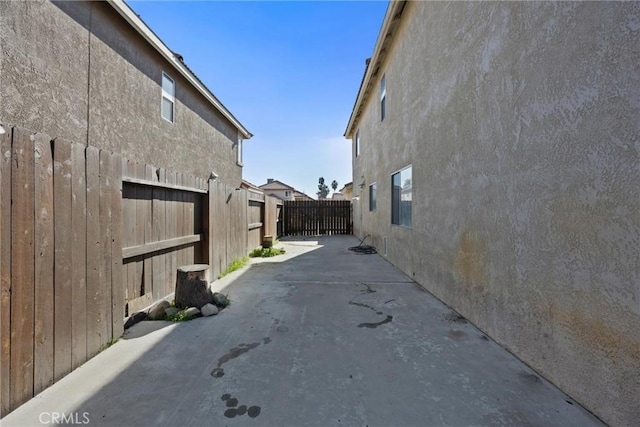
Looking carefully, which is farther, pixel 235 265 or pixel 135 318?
pixel 235 265

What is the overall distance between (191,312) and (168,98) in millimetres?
5224

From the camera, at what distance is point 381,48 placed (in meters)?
7.12

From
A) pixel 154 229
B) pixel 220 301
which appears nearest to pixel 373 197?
pixel 220 301

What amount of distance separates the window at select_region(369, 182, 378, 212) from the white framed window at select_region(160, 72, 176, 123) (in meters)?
6.11

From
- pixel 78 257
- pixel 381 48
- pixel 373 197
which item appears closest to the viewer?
pixel 78 257

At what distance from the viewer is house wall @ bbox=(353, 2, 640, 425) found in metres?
1.66

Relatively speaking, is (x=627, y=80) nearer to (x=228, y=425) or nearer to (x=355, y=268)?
(x=228, y=425)

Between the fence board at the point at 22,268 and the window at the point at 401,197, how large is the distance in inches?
209

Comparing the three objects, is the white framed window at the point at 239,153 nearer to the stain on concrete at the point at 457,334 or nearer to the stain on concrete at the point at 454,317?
the stain on concrete at the point at 454,317

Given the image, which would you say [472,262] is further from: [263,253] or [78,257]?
[263,253]

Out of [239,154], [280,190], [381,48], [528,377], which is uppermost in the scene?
[381,48]

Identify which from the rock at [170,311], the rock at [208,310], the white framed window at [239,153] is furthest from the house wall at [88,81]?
the white framed window at [239,153]

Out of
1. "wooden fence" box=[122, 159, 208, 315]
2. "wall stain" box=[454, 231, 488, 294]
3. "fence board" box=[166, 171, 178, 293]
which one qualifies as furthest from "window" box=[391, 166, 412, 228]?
"fence board" box=[166, 171, 178, 293]

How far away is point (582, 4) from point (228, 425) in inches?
144
